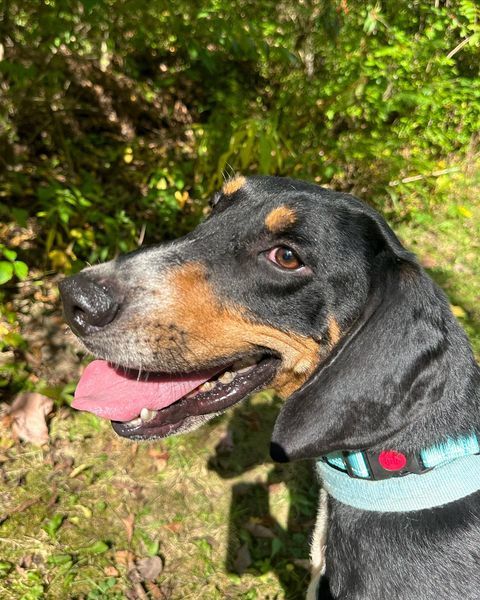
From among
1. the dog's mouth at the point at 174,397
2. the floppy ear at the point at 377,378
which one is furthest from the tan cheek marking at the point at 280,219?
the dog's mouth at the point at 174,397

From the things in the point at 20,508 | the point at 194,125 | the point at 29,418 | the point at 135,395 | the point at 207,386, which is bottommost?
the point at 20,508

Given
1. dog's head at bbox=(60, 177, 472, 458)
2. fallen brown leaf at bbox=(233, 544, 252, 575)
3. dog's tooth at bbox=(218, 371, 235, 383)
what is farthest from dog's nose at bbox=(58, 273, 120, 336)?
fallen brown leaf at bbox=(233, 544, 252, 575)

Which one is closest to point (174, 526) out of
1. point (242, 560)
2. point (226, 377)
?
point (242, 560)

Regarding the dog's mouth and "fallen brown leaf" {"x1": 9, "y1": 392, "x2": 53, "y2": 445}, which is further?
"fallen brown leaf" {"x1": 9, "y1": 392, "x2": 53, "y2": 445}

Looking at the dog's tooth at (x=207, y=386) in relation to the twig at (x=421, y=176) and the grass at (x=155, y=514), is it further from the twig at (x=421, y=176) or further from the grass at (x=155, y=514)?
the twig at (x=421, y=176)

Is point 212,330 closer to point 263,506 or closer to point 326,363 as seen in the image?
point 326,363

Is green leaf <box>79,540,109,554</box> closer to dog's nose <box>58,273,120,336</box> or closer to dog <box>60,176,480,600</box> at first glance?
dog <box>60,176,480,600</box>
